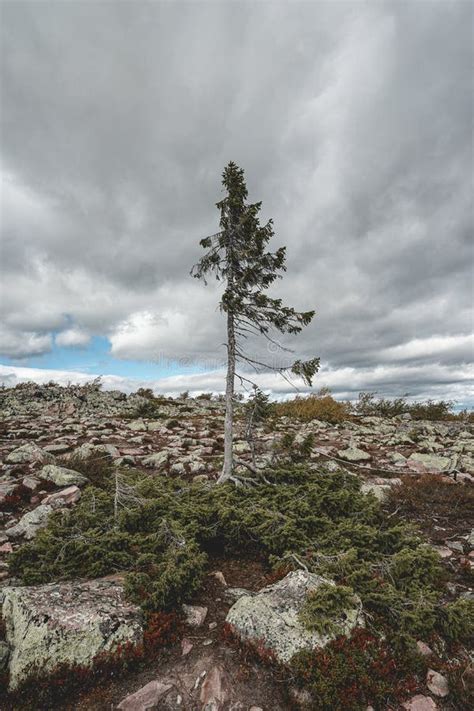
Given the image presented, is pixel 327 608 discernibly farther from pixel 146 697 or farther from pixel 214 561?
pixel 214 561

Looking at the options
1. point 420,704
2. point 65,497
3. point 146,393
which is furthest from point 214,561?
point 146,393

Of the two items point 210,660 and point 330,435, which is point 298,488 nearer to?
point 210,660

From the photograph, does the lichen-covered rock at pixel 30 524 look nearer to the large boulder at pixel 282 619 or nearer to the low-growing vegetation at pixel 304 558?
the low-growing vegetation at pixel 304 558

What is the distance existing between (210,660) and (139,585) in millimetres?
910

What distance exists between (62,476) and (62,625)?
4988 mm

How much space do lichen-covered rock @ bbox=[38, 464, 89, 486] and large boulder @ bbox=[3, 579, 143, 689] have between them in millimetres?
4282

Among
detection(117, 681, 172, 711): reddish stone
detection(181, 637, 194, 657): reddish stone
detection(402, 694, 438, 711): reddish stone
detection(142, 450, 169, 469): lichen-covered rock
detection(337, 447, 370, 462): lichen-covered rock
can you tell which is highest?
detection(142, 450, 169, 469): lichen-covered rock

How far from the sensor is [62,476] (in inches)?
280

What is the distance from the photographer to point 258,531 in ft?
13.8

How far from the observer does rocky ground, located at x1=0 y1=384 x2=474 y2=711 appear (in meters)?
2.53

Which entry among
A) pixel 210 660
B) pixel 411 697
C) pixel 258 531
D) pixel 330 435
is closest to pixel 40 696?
pixel 210 660

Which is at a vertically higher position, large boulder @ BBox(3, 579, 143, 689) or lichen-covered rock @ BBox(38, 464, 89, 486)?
lichen-covered rock @ BBox(38, 464, 89, 486)

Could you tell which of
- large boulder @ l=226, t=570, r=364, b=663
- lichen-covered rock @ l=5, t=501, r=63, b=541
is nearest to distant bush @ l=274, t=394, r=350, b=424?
lichen-covered rock @ l=5, t=501, r=63, b=541

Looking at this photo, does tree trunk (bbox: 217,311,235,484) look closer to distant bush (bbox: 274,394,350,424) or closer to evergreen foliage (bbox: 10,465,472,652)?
evergreen foliage (bbox: 10,465,472,652)
